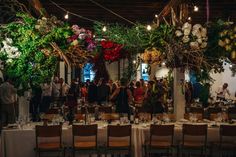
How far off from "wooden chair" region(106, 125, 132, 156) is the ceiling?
12.7 feet

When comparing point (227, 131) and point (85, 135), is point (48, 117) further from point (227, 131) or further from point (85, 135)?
point (227, 131)

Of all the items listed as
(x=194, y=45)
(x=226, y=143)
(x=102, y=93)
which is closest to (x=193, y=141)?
(x=226, y=143)

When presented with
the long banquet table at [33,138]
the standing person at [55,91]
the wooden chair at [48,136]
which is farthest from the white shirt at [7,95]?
the wooden chair at [48,136]

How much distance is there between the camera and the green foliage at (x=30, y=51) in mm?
7234

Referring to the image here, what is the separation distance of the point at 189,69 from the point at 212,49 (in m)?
0.58

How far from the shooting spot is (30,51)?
7.24 meters

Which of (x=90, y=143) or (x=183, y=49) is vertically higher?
(x=183, y=49)

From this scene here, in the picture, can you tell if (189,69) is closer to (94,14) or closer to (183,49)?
(183,49)

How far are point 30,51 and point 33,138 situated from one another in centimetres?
174

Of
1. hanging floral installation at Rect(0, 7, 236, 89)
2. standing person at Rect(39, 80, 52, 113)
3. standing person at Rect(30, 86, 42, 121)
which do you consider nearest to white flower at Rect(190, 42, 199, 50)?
hanging floral installation at Rect(0, 7, 236, 89)

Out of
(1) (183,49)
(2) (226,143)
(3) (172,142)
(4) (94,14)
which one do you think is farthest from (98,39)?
(4) (94,14)

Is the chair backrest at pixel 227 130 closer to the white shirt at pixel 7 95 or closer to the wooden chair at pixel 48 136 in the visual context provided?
the wooden chair at pixel 48 136

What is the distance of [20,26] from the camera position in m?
7.35

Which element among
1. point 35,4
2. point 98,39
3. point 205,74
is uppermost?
point 35,4
